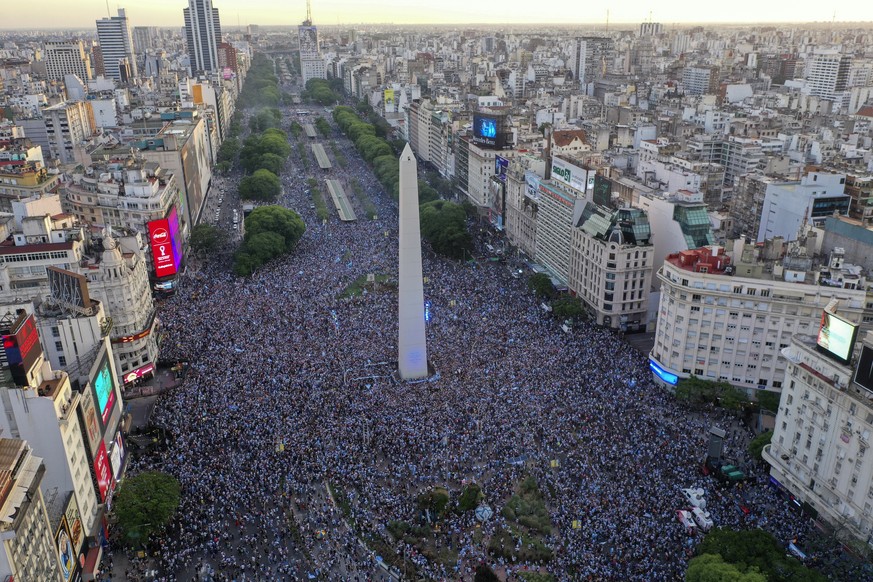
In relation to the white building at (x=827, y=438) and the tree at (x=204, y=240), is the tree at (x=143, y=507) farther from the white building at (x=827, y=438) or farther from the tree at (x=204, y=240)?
the tree at (x=204, y=240)

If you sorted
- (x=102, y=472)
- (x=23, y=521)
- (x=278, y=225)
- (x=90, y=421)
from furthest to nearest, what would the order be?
(x=278, y=225)
(x=102, y=472)
(x=90, y=421)
(x=23, y=521)

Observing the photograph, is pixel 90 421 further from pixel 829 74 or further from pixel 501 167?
pixel 829 74

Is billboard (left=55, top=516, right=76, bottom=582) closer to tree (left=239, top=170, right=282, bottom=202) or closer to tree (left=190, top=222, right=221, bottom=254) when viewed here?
tree (left=190, top=222, right=221, bottom=254)

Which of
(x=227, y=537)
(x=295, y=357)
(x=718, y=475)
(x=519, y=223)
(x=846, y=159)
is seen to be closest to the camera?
(x=227, y=537)

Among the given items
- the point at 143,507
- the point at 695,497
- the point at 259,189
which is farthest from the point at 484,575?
the point at 259,189

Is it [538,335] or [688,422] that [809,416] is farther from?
[538,335]

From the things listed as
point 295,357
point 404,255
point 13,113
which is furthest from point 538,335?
point 13,113
